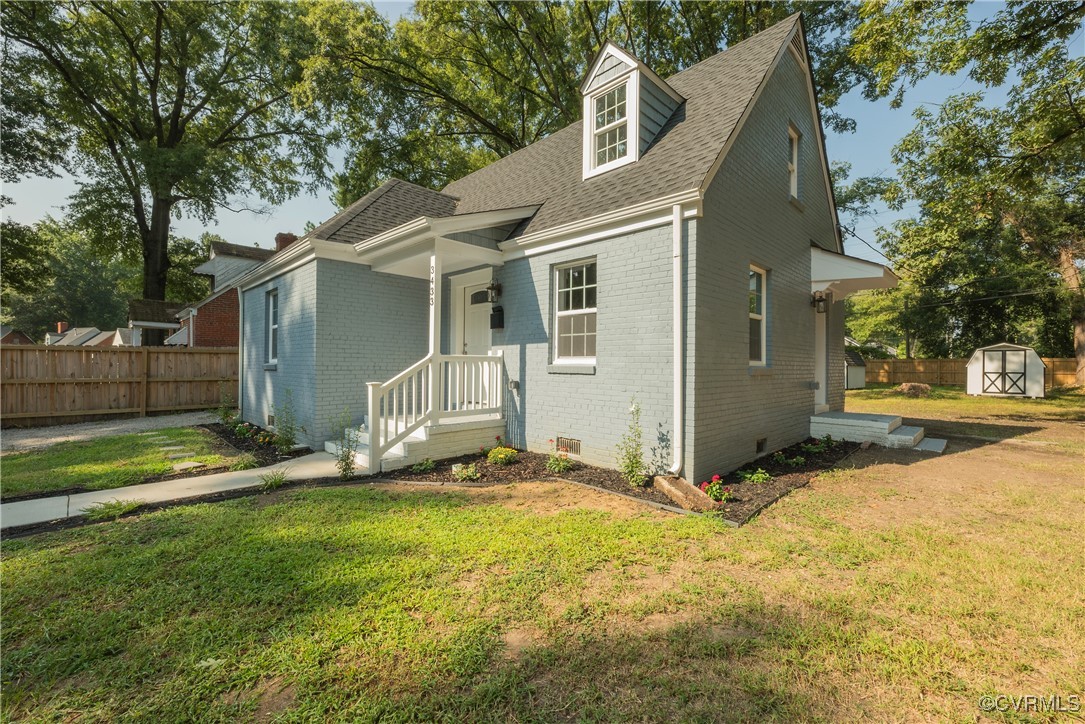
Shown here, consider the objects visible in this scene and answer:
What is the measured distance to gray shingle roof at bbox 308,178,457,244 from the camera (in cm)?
791

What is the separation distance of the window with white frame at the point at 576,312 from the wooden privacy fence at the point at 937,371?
25250mm

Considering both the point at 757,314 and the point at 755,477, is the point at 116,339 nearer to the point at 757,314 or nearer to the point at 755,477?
the point at 757,314

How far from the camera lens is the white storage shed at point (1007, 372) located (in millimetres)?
18250

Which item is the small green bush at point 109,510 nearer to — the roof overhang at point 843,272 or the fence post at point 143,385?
the fence post at point 143,385

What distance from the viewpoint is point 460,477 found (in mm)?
5812

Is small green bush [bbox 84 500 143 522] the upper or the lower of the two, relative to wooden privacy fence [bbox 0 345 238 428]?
lower

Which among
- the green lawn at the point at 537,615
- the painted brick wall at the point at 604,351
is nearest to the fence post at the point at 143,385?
the green lawn at the point at 537,615

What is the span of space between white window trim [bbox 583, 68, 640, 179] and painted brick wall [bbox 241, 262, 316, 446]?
5153 mm

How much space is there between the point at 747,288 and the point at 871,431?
14.5 feet

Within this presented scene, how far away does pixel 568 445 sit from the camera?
21.3 feet

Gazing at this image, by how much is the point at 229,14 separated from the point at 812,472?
25704 millimetres

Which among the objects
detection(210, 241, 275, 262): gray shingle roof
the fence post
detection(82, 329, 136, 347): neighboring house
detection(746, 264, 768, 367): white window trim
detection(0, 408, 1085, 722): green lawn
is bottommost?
detection(0, 408, 1085, 722): green lawn

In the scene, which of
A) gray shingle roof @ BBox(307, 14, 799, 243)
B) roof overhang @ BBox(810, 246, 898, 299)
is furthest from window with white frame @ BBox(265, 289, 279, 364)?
roof overhang @ BBox(810, 246, 898, 299)

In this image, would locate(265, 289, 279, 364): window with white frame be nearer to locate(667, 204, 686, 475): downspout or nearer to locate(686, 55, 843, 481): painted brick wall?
locate(667, 204, 686, 475): downspout
